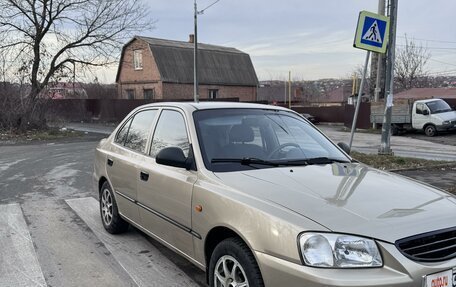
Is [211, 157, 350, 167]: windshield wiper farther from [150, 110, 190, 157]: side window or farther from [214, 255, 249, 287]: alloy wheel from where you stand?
[214, 255, 249, 287]: alloy wheel

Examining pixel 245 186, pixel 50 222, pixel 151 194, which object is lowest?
pixel 50 222

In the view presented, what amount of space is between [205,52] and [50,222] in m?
37.6

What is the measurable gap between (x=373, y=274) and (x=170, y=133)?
2477 millimetres

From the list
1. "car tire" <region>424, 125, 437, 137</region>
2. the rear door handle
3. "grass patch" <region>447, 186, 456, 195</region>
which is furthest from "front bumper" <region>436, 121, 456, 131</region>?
the rear door handle

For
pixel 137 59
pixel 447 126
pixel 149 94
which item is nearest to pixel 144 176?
pixel 447 126

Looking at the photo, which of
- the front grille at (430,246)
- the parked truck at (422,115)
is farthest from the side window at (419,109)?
the front grille at (430,246)

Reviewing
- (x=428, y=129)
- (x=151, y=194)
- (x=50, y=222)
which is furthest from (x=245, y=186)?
(x=428, y=129)

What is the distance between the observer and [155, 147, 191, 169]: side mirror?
3693 millimetres

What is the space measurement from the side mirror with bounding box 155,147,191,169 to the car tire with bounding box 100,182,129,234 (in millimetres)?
1906

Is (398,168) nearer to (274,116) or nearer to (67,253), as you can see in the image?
(274,116)

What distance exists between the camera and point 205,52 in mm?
42438

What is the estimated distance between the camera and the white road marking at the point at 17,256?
4.11 m

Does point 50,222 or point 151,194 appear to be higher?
point 151,194

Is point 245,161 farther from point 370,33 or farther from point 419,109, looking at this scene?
point 419,109
